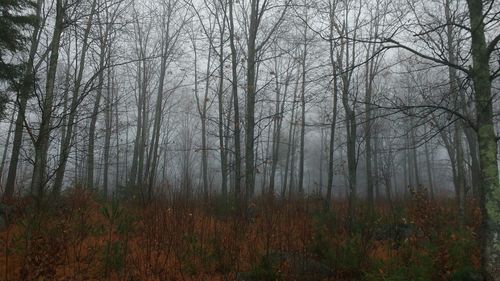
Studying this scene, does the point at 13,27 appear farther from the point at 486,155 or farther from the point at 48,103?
the point at 486,155

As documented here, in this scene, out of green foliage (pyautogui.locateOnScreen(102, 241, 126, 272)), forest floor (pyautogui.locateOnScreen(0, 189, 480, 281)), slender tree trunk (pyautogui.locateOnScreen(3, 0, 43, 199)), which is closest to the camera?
forest floor (pyautogui.locateOnScreen(0, 189, 480, 281))

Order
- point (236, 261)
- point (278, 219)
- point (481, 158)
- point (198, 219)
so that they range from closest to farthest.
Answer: point (481, 158) → point (236, 261) → point (278, 219) → point (198, 219)

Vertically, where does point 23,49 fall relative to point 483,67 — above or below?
above

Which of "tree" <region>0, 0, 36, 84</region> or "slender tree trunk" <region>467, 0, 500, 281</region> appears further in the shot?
"tree" <region>0, 0, 36, 84</region>

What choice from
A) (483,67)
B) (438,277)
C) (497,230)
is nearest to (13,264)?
(438,277)

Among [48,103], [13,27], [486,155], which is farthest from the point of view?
[13,27]

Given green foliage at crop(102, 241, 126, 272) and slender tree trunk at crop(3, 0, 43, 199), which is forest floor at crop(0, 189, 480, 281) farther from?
slender tree trunk at crop(3, 0, 43, 199)

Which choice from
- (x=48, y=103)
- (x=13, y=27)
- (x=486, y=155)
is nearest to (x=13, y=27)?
(x=13, y=27)

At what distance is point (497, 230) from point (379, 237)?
3946 millimetres

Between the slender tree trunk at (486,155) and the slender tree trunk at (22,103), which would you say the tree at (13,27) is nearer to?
the slender tree trunk at (22,103)

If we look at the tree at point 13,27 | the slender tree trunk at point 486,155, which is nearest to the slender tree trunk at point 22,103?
the tree at point 13,27

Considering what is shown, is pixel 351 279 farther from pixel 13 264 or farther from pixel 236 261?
pixel 13 264

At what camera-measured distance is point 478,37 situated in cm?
418

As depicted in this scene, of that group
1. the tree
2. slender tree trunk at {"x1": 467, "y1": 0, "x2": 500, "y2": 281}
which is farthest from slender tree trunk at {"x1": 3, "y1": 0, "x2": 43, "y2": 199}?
slender tree trunk at {"x1": 467, "y1": 0, "x2": 500, "y2": 281}
